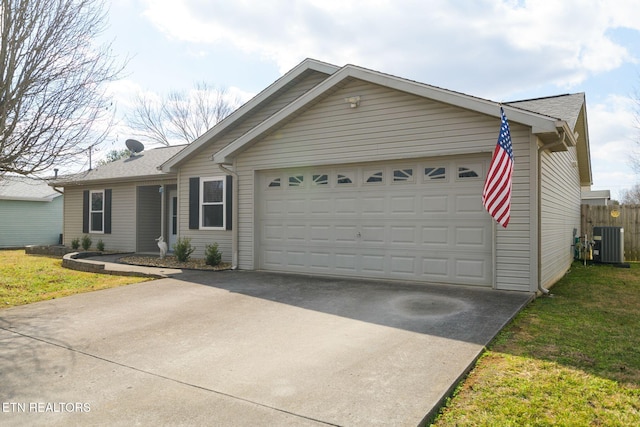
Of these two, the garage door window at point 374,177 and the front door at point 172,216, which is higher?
the garage door window at point 374,177

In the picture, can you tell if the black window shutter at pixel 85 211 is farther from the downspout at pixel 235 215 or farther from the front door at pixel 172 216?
the downspout at pixel 235 215

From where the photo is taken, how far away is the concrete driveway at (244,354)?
119 inches

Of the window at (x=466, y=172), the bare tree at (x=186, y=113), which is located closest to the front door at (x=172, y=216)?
the window at (x=466, y=172)

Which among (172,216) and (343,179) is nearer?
(343,179)

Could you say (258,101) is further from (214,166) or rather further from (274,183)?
(274,183)

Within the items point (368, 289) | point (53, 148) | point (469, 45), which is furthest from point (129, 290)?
point (469, 45)

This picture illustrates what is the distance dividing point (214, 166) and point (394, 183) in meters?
5.63

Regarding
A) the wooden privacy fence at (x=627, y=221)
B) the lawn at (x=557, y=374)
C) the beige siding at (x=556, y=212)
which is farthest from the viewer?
the wooden privacy fence at (x=627, y=221)

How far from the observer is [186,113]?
103ft

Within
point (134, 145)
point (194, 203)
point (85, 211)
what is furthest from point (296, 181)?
point (134, 145)

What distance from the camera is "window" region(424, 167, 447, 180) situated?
7.71 m

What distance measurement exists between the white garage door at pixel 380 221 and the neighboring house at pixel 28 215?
50.5ft

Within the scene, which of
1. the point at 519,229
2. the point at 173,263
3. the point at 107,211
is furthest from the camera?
the point at 107,211

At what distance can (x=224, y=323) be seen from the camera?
5418 mm
